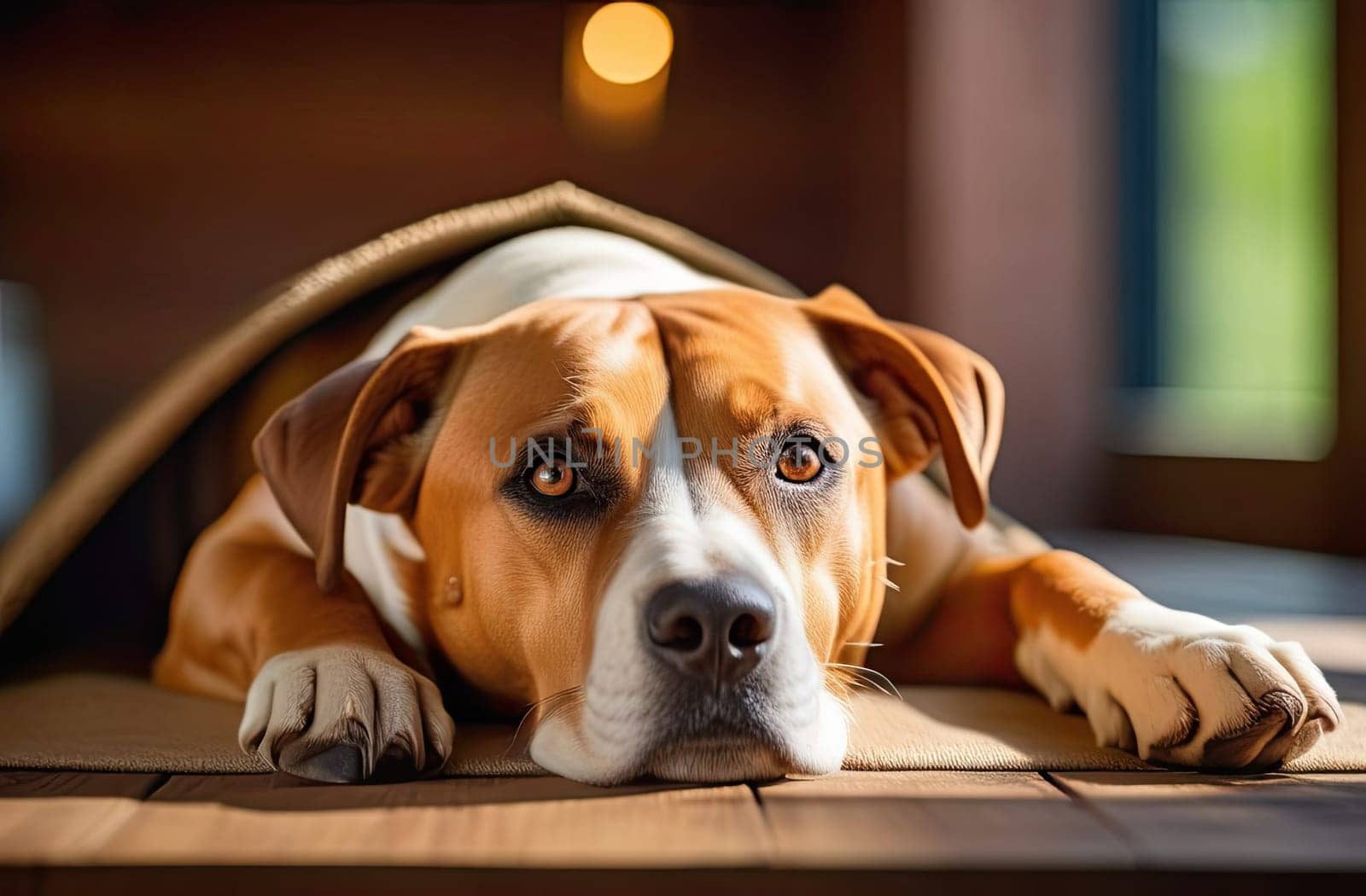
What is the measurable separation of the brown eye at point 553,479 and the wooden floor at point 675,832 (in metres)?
0.27

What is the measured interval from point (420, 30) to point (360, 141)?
0.89 feet

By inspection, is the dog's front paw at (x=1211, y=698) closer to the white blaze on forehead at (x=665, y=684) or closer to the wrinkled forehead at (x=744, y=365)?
the white blaze on forehead at (x=665, y=684)

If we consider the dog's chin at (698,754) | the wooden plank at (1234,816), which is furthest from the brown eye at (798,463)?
the wooden plank at (1234,816)

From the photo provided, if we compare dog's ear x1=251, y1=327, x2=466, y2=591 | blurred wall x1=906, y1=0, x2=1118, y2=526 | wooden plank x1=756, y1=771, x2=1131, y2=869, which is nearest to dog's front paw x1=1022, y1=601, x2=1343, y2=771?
wooden plank x1=756, y1=771, x2=1131, y2=869

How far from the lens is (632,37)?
289 centimetres

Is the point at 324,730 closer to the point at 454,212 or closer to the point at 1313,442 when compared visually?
the point at 454,212

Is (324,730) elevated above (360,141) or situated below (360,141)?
below

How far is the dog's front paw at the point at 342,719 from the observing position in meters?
1.08

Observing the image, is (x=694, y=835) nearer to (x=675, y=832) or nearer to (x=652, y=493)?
(x=675, y=832)

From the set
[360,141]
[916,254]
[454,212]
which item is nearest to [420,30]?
[360,141]

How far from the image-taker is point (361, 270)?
1829 mm

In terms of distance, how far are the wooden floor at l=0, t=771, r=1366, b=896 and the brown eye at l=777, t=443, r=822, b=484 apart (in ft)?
0.95

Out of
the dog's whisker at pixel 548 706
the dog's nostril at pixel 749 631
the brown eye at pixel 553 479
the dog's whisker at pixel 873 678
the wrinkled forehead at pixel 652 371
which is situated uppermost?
the wrinkled forehead at pixel 652 371

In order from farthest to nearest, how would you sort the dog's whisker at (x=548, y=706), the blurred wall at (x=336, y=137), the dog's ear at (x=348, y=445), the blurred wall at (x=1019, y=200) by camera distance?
1. the blurred wall at (x=336, y=137)
2. the blurred wall at (x=1019, y=200)
3. the dog's ear at (x=348, y=445)
4. the dog's whisker at (x=548, y=706)
